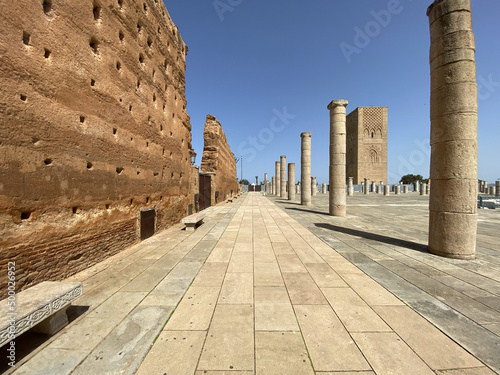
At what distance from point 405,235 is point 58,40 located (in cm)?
1046

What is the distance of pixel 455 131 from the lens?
487 centimetres

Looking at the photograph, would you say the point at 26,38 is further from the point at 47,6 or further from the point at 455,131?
the point at 455,131

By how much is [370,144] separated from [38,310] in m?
69.6

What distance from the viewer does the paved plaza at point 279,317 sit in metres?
2.11

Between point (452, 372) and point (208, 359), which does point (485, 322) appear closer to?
point (452, 372)

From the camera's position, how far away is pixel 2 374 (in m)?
1.95

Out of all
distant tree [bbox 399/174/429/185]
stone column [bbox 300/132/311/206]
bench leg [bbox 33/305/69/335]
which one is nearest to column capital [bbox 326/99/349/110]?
stone column [bbox 300/132/311/206]

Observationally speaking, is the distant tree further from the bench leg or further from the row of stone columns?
the bench leg

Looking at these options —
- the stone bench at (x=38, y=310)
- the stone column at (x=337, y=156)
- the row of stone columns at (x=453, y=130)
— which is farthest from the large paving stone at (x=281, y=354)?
the stone column at (x=337, y=156)

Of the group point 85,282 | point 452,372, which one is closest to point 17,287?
point 85,282

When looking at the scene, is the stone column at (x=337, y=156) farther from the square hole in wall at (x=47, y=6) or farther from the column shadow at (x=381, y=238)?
the square hole in wall at (x=47, y=6)

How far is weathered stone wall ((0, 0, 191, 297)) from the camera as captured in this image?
326 cm

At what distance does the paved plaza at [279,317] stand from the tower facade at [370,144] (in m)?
60.9

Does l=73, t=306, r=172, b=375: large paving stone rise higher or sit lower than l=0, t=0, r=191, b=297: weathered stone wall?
lower
